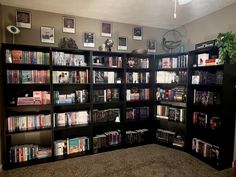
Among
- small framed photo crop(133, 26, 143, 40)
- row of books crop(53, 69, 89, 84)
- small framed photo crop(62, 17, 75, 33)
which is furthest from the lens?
small framed photo crop(133, 26, 143, 40)

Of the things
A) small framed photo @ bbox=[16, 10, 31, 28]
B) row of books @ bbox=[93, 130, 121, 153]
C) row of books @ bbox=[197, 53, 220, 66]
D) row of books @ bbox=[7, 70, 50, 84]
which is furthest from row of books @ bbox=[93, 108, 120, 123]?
small framed photo @ bbox=[16, 10, 31, 28]

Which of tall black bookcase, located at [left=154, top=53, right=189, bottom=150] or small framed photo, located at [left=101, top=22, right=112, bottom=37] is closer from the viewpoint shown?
tall black bookcase, located at [left=154, top=53, right=189, bottom=150]

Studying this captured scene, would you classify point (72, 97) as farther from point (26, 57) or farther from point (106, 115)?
point (26, 57)

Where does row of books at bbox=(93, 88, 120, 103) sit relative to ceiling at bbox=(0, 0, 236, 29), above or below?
below

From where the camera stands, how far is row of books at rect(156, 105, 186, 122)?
10.3ft

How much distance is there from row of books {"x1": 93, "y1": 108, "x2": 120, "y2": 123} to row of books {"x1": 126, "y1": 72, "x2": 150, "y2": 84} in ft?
2.16

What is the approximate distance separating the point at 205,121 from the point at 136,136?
1348 millimetres

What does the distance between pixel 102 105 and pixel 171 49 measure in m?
2.02

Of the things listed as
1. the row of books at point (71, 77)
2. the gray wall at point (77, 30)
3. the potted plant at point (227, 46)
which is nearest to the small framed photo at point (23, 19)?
the gray wall at point (77, 30)

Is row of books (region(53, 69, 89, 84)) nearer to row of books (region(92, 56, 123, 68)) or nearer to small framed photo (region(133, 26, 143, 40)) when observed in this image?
row of books (region(92, 56, 123, 68))

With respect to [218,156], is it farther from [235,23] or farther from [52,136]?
[52,136]

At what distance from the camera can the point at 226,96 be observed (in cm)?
239

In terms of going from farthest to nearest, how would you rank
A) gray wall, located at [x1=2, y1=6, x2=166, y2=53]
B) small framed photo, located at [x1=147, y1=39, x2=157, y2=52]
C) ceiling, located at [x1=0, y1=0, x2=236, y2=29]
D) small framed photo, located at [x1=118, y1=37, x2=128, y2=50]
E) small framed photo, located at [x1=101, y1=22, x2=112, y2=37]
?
small framed photo, located at [x1=147, y1=39, x2=157, y2=52] < small framed photo, located at [x1=118, y1=37, x2=128, y2=50] < small framed photo, located at [x1=101, y1=22, x2=112, y2=37] < gray wall, located at [x1=2, y1=6, x2=166, y2=53] < ceiling, located at [x1=0, y1=0, x2=236, y2=29]

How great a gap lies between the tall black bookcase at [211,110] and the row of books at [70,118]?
6.48ft
